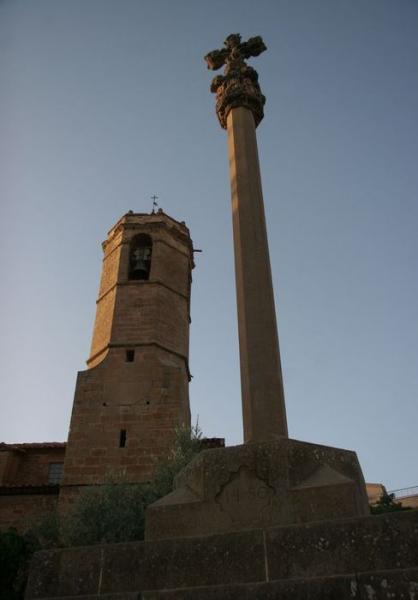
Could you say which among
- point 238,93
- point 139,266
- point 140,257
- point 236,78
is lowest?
point 238,93

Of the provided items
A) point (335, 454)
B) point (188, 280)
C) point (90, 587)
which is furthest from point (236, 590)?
point (188, 280)

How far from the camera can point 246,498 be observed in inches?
201

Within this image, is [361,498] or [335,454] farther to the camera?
[335,454]

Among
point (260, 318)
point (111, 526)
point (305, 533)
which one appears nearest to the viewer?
point (305, 533)

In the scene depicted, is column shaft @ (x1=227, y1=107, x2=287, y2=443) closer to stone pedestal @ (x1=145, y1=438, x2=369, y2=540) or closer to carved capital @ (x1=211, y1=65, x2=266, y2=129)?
carved capital @ (x1=211, y1=65, x2=266, y2=129)

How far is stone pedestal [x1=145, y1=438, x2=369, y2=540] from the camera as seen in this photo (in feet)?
15.8

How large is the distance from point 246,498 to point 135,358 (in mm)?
13601

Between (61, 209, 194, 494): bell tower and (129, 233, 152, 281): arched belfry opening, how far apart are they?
0.13ft

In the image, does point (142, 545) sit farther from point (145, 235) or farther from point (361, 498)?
point (145, 235)

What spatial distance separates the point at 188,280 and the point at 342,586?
18.8 meters

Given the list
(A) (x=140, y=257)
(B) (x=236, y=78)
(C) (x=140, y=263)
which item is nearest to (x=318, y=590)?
(B) (x=236, y=78)

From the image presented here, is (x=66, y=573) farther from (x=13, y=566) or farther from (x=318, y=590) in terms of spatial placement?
(x=13, y=566)

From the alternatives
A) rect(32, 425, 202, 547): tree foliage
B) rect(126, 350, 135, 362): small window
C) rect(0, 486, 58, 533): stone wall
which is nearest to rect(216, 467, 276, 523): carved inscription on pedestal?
rect(32, 425, 202, 547): tree foliage

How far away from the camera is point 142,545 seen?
471cm
